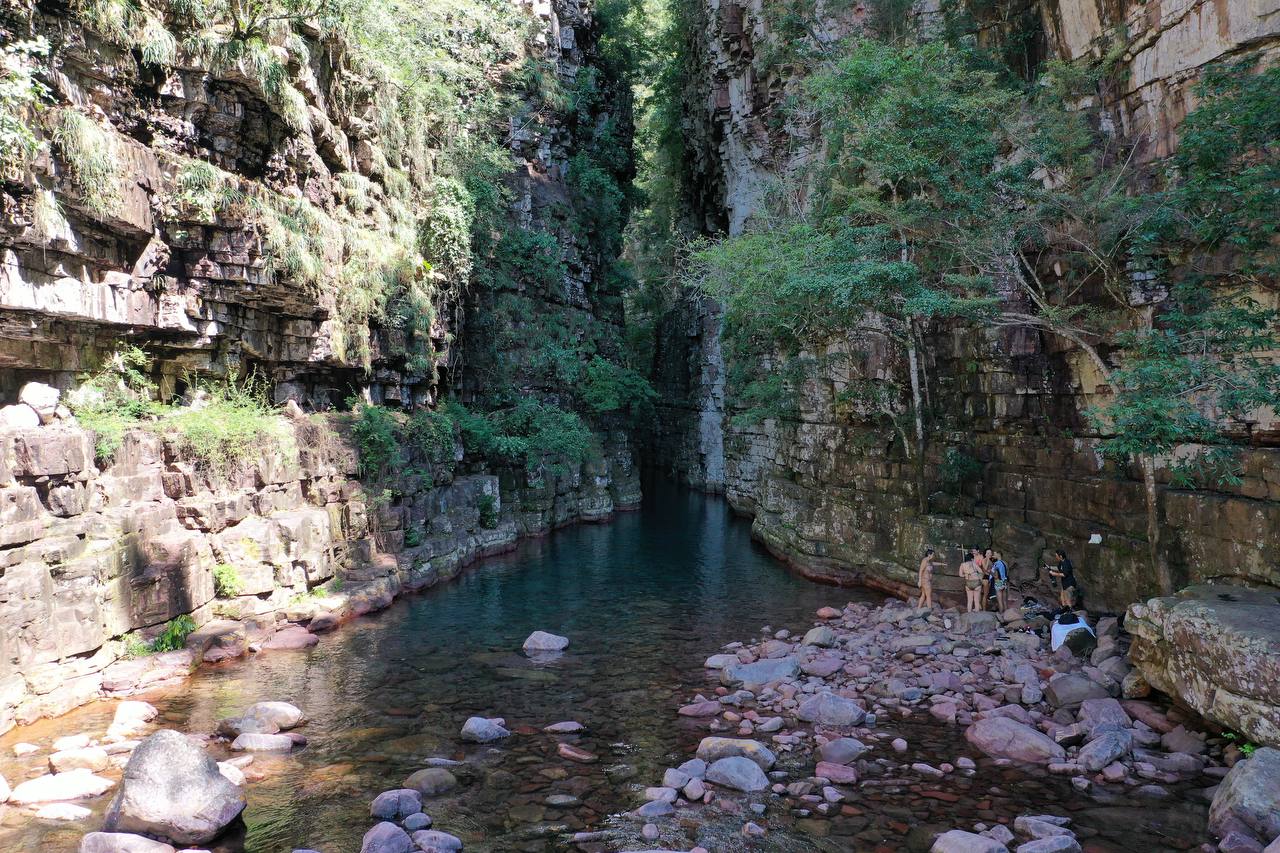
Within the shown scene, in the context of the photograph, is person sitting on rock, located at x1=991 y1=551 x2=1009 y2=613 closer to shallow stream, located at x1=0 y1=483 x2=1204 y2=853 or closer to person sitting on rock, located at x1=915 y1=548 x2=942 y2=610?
person sitting on rock, located at x1=915 y1=548 x2=942 y2=610

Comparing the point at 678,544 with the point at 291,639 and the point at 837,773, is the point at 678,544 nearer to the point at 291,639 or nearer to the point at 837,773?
the point at 291,639

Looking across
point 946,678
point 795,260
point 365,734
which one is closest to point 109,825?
point 365,734

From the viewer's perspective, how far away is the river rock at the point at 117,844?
249 inches

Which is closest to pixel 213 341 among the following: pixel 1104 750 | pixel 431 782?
pixel 431 782

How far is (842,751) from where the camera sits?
857 centimetres

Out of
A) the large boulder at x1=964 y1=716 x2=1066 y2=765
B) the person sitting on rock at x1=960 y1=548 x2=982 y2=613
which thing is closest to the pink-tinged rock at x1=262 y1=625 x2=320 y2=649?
the large boulder at x1=964 y1=716 x2=1066 y2=765

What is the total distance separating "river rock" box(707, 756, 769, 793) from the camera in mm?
7934

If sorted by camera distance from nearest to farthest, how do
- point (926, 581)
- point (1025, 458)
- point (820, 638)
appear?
point (820, 638), point (1025, 458), point (926, 581)

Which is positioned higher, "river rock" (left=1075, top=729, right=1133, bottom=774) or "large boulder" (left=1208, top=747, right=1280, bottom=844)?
"large boulder" (left=1208, top=747, right=1280, bottom=844)

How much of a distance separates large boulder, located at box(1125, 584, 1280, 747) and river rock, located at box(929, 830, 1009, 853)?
296cm

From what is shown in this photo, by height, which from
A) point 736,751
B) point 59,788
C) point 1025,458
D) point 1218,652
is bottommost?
point 736,751

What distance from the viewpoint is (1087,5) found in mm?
13266

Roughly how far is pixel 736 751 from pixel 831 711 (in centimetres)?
176

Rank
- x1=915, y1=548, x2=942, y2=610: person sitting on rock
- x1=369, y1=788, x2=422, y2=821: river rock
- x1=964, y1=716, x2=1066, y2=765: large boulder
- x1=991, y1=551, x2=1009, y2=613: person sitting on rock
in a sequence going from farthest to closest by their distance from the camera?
x1=915, y1=548, x2=942, y2=610: person sitting on rock
x1=991, y1=551, x2=1009, y2=613: person sitting on rock
x1=964, y1=716, x2=1066, y2=765: large boulder
x1=369, y1=788, x2=422, y2=821: river rock
